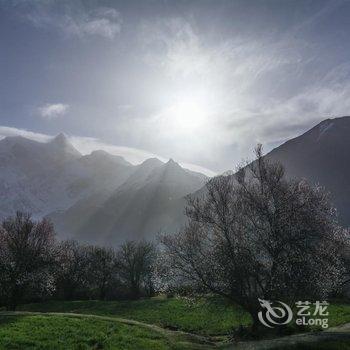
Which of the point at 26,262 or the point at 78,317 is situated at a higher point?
the point at 26,262

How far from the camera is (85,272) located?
94438 millimetres

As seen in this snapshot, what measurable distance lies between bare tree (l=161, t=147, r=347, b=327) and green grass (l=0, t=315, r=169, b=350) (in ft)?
18.7

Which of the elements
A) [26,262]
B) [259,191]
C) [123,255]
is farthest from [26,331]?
[123,255]

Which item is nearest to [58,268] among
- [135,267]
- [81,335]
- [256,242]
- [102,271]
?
[102,271]

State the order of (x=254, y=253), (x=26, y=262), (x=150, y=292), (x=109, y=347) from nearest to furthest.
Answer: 1. (x=109, y=347)
2. (x=254, y=253)
3. (x=26, y=262)
4. (x=150, y=292)

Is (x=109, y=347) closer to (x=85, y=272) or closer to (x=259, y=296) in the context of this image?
(x=259, y=296)

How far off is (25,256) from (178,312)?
66.8ft

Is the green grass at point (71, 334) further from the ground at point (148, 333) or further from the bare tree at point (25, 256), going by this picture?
the bare tree at point (25, 256)

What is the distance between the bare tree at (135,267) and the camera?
319 feet

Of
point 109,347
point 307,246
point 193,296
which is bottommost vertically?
point 109,347

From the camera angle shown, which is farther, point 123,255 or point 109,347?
point 123,255

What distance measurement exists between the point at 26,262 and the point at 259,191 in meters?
34.8

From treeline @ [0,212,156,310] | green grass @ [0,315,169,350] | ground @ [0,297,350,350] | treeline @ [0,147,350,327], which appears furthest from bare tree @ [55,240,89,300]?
treeline @ [0,147,350,327]

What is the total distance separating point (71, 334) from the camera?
30.8m
